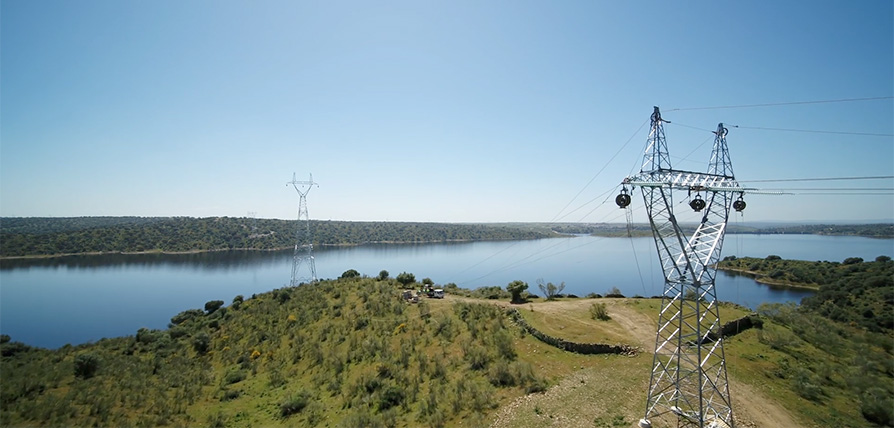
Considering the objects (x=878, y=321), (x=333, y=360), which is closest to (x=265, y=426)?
(x=333, y=360)

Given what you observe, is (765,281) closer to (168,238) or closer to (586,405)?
(586,405)

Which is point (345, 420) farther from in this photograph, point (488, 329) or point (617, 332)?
point (617, 332)

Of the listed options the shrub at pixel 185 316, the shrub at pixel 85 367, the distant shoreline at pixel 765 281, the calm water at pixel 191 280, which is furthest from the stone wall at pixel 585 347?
the distant shoreline at pixel 765 281

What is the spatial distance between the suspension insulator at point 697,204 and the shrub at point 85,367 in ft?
118

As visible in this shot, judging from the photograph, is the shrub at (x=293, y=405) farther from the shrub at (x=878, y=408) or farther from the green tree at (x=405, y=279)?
the shrub at (x=878, y=408)

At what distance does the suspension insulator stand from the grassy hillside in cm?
859

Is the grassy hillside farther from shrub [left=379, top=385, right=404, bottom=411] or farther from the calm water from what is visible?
the calm water

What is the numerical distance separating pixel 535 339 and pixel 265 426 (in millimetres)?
16162

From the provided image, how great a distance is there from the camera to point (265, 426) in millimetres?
18203

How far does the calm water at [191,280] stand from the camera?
60.4 m

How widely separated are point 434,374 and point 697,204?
52.0ft

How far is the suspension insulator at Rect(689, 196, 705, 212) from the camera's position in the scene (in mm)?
12109

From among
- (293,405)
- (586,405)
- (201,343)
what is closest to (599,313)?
(586,405)

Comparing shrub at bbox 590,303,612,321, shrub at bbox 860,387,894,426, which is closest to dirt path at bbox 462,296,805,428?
shrub at bbox 860,387,894,426
